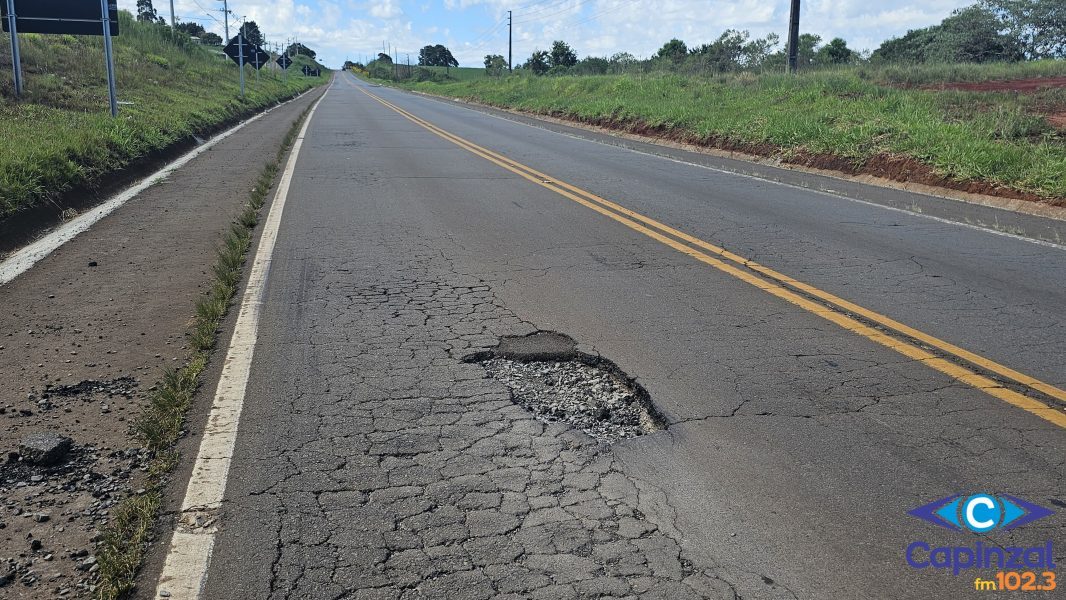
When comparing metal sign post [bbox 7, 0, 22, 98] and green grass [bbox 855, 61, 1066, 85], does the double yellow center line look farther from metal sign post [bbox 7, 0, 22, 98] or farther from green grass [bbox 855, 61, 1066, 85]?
green grass [bbox 855, 61, 1066, 85]

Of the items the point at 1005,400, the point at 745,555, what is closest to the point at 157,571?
the point at 745,555

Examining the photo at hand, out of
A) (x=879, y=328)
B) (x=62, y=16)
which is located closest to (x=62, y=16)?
(x=62, y=16)

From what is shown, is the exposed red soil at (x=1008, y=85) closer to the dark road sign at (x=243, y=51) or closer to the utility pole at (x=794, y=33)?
the utility pole at (x=794, y=33)

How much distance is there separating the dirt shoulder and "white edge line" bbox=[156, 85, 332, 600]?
0.26m

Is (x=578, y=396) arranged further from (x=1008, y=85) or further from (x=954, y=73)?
(x=954, y=73)

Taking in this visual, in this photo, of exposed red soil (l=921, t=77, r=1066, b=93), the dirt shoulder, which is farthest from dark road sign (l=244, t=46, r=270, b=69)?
the dirt shoulder

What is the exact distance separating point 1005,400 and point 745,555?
2.11 meters

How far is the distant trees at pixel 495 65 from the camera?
261 ft

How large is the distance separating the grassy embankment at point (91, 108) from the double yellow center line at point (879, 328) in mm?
7048

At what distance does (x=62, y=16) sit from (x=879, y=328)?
67.1 feet

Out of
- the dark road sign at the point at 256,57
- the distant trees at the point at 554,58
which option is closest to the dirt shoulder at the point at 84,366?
the dark road sign at the point at 256,57

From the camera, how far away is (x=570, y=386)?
4.52 metres

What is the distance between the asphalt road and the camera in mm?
2908

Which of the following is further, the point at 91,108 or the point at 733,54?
the point at 733,54
